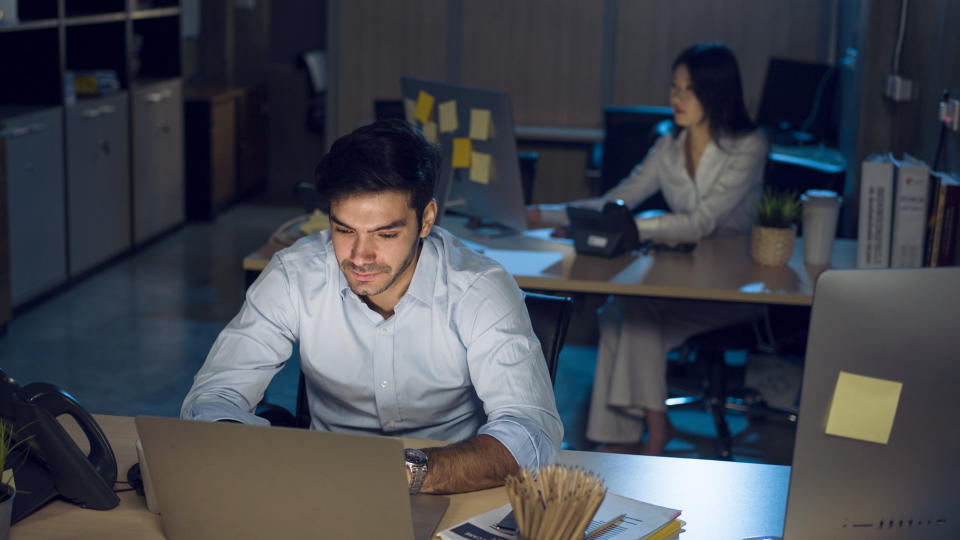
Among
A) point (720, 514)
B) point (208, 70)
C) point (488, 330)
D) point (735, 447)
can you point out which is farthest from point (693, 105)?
point (208, 70)

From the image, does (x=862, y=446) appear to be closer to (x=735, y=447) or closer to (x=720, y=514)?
(x=720, y=514)

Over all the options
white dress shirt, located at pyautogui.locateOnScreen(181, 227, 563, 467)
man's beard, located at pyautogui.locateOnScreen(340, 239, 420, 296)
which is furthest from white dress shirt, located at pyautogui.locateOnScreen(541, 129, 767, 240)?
man's beard, located at pyautogui.locateOnScreen(340, 239, 420, 296)

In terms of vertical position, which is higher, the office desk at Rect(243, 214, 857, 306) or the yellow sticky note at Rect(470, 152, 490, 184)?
the yellow sticky note at Rect(470, 152, 490, 184)

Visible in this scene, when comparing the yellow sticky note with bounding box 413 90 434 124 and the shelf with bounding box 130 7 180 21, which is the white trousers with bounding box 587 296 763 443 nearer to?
the yellow sticky note with bounding box 413 90 434 124

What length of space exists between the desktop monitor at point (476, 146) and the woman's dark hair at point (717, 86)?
2.19 ft

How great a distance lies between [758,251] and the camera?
289 centimetres

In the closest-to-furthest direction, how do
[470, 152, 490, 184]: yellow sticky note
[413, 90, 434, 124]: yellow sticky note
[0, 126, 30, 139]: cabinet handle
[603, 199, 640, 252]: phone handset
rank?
[603, 199, 640, 252]: phone handset < [470, 152, 490, 184]: yellow sticky note < [413, 90, 434, 124]: yellow sticky note < [0, 126, 30, 139]: cabinet handle

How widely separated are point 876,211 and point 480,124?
3.59 ft

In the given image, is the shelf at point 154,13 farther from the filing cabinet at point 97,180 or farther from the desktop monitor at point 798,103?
the desktop monitor at point 798,103

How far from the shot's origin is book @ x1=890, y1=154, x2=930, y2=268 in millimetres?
2713

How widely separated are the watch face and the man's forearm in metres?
0.01

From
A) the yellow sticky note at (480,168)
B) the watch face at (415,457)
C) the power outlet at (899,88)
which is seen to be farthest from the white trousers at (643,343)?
the watch face at (415,457)

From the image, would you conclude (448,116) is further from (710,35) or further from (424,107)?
(710,35)

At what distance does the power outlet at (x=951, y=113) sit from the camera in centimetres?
283
